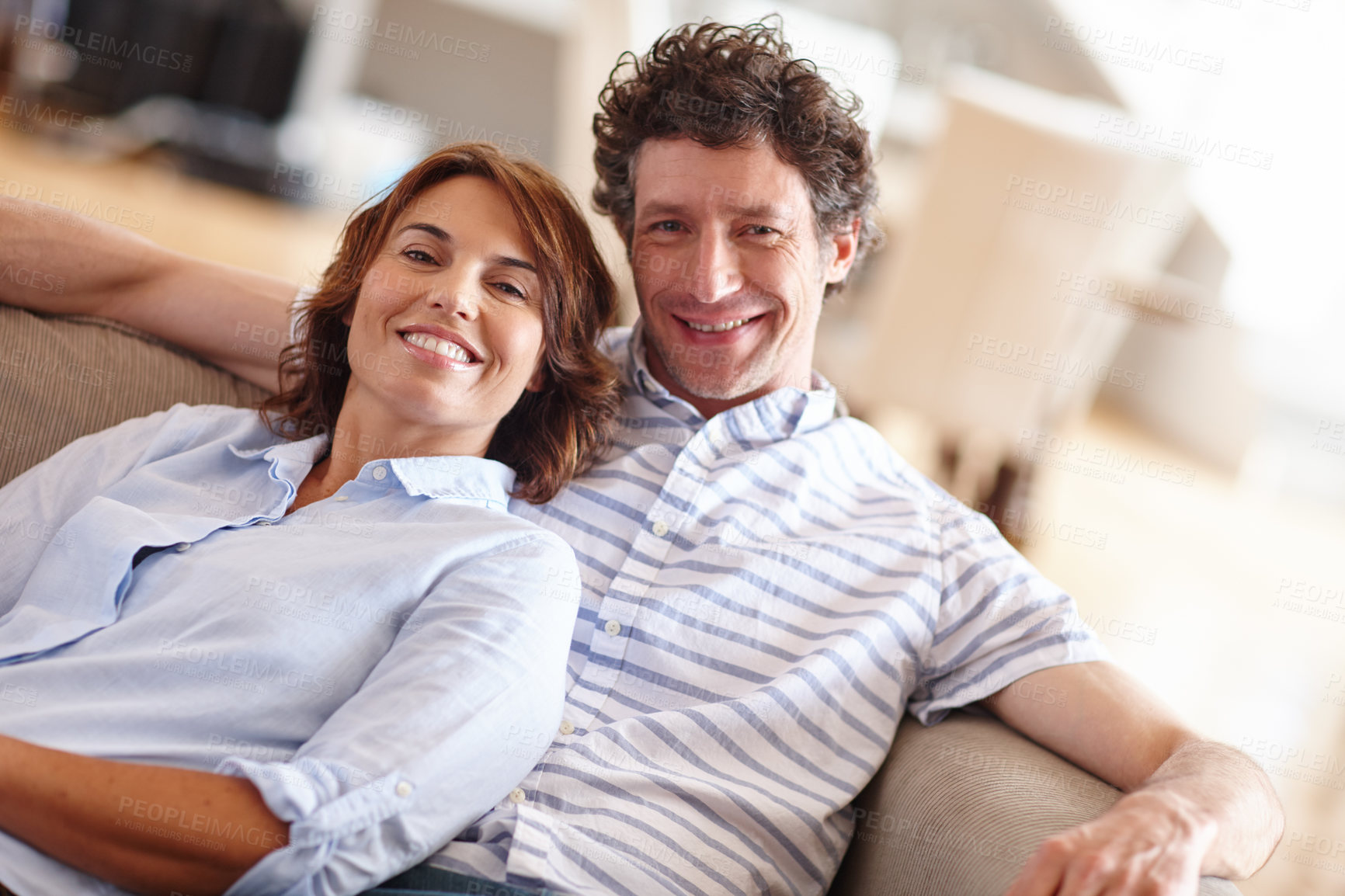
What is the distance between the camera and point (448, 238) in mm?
1262

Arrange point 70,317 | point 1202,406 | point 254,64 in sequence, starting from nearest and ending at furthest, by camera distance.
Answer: point 70,317 < point 1202,406 < point 254,64

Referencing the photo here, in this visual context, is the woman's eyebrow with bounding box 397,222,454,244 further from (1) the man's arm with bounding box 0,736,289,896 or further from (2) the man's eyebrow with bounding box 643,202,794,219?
(1) the man's arm with bounding box 0,736,289,896

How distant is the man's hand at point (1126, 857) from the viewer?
905 mm

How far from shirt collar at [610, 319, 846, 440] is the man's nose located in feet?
0.43

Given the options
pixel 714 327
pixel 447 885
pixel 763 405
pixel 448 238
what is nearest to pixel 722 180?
pixel 714 327

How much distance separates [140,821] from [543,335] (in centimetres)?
67

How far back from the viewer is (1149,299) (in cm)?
315

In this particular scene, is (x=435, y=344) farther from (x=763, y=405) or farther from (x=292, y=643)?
(x=763, y=405)

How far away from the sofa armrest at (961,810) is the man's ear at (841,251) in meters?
0.75

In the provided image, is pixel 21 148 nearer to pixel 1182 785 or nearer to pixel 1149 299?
pixel 1149 299

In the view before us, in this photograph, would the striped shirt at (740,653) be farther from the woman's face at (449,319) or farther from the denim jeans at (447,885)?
the woman's face at (449,319)

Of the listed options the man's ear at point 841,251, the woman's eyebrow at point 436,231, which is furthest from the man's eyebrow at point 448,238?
the man's ear at point 841,251

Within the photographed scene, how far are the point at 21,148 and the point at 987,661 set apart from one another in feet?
21.3

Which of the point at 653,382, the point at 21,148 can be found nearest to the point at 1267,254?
the point at 653,382
